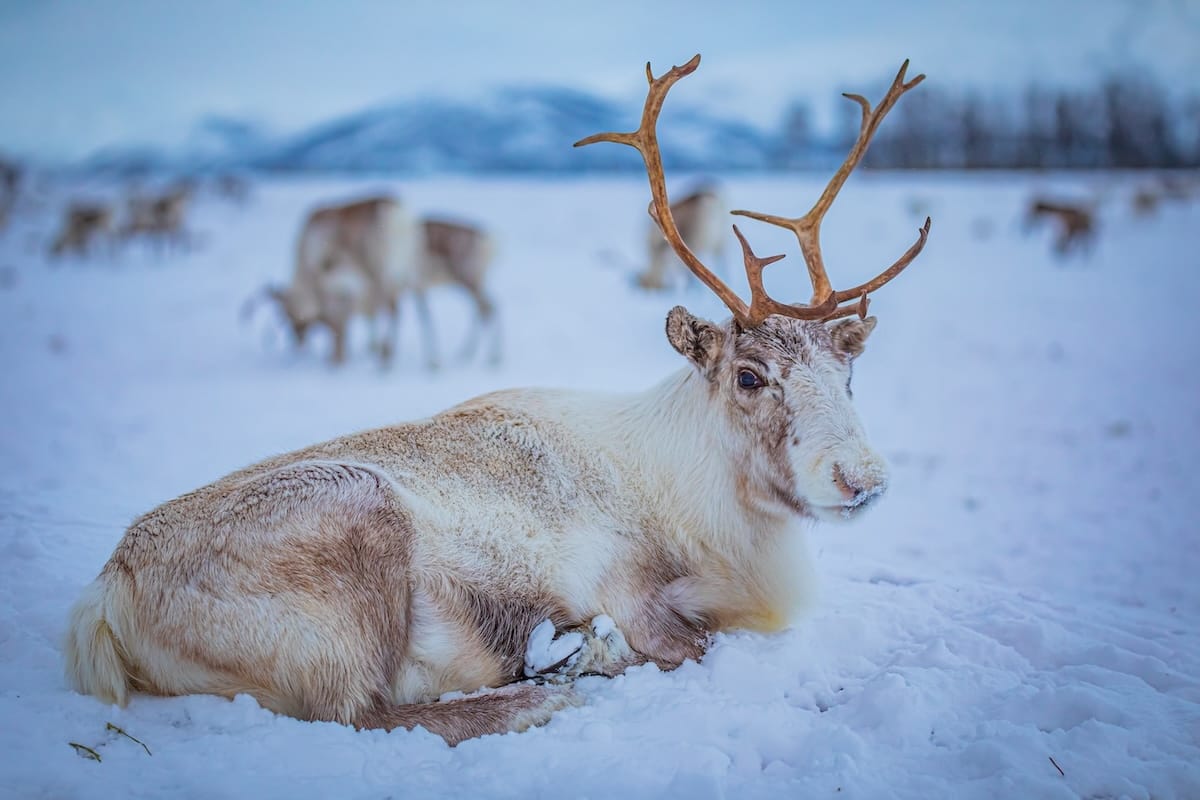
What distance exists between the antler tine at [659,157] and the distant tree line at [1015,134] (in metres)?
20.4

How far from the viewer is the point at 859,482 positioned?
267cm

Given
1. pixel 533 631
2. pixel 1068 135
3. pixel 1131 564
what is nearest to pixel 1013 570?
pixel 1131 564

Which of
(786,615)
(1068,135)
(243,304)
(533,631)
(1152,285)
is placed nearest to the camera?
(533,631)

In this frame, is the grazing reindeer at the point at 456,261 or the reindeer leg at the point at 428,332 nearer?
the reindeer leg at the point at 428,332

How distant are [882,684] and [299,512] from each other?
1.99 m

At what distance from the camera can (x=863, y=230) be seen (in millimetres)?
18641

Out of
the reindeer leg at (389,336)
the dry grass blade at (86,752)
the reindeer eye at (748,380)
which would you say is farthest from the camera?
the reindeer leg at (389,336)

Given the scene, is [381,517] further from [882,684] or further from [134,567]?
[882,684]

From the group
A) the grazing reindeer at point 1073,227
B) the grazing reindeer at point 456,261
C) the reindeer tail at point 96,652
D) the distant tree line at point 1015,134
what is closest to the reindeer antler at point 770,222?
the reindeer tail at point 96,652

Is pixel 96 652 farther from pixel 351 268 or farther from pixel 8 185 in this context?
pixel 8 185

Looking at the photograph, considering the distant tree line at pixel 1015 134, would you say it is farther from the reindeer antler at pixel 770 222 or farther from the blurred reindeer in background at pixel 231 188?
the reindeer antler at pixel 770 222

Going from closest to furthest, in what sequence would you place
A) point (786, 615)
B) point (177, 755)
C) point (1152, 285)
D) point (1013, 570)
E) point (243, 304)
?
point (177, 755)
point (786, 615)
point (1013, 570)
point (243, 304)
point (1152, 285)

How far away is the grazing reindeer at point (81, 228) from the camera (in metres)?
17.3

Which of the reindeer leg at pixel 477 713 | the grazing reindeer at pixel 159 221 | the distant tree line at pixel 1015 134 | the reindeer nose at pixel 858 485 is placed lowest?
the reindeer leg at pixel 477 713
